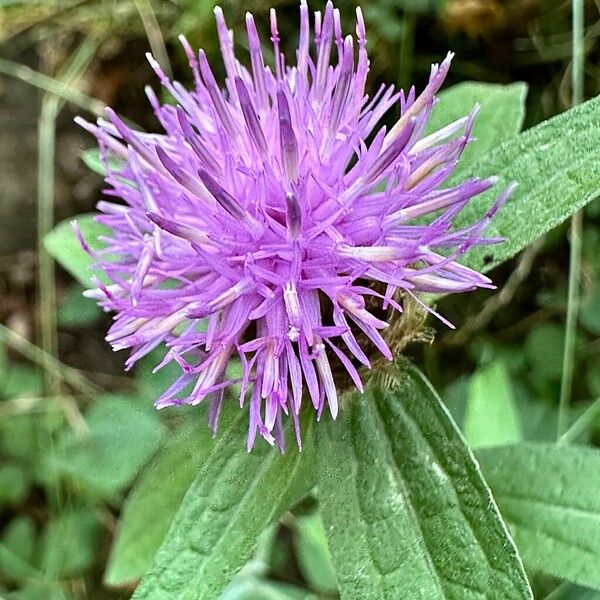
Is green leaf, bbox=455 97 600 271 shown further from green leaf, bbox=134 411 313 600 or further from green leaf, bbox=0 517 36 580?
green leaf, bbox=0 517 36 580

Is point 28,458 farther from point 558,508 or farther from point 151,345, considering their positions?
point 558,508

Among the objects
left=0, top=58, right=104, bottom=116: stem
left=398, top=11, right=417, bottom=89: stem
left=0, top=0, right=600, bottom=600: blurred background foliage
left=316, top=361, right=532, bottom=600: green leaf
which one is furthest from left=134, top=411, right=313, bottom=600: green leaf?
left=0, top=58, right=104, bottom=116: stem

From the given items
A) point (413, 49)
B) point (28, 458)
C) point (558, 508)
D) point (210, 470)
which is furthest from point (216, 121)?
point (28, 458)

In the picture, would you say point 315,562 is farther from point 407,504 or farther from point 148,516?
point 407,504

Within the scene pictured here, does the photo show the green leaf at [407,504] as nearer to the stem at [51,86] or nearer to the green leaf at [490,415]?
the green leaf at [490,415]

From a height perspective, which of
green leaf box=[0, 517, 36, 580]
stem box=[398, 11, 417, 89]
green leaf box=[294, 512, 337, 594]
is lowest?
green leaf box=[0, 517, 36, 580]
